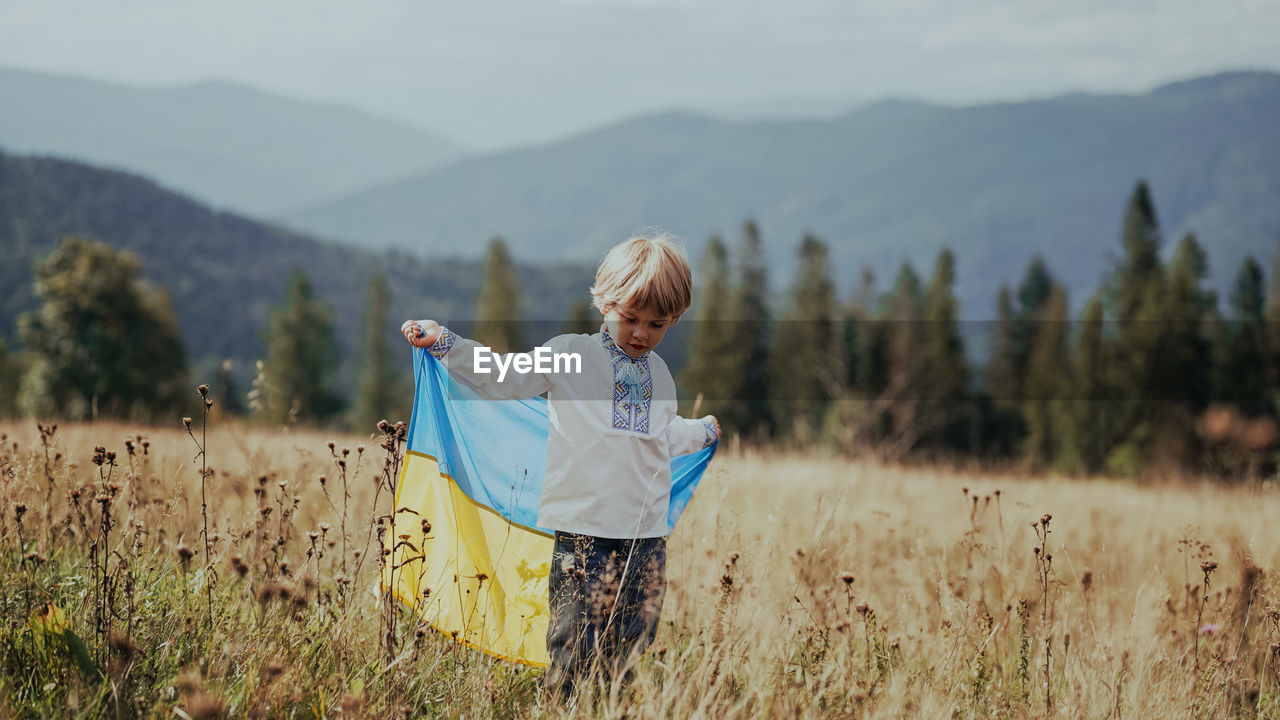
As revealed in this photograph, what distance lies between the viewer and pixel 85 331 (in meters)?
41.4

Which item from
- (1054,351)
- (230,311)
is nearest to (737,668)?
(1054,351)

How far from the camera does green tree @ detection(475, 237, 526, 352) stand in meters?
77.9

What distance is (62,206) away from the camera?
517 feet

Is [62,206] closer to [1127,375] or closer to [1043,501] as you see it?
[1127,375]

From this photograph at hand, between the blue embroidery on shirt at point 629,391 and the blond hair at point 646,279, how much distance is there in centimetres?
18

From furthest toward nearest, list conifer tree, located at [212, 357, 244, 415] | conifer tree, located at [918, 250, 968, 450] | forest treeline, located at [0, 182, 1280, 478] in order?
conifer tree, located at [918, 250, 968, 450] → forest treeline, located at [0, 182, 1280, 478] → conifer tree, located at [212, 357, 244, 415]

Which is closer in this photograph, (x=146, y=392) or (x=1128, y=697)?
(x=1128, y=697)

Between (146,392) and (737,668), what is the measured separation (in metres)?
47.8

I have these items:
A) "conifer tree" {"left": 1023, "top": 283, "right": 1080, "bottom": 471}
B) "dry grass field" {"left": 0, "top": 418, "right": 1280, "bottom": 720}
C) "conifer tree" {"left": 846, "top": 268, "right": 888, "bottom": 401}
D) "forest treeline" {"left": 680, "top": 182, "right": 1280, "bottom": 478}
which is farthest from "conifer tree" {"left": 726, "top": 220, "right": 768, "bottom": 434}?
"dry grass field" {"left": 0, "top": 418, "right": 1280, "bottom": 720}

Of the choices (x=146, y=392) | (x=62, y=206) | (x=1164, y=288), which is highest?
(x=62, y=206)

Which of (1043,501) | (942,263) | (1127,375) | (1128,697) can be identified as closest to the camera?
(1128,697)

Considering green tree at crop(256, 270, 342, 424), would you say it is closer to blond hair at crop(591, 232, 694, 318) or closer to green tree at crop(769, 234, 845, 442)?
green tree at crop(769, 234, 845, 442)

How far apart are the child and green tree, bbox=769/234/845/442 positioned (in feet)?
191

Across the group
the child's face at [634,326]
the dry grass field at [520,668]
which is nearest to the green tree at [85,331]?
the dry grass field at [520,668]
